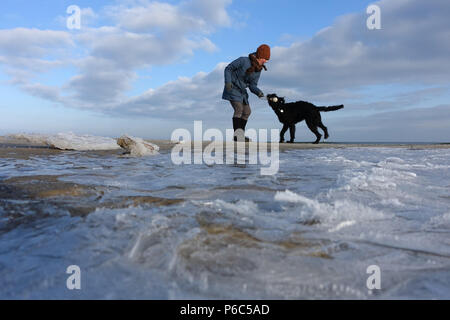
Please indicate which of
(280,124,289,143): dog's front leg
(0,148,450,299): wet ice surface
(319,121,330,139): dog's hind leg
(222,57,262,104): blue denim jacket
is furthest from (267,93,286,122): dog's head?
(0,148,450,299): wet ice surface

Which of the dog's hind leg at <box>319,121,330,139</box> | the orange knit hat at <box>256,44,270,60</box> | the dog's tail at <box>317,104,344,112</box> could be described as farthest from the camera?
the dog's hind leg at <box>319,121,330,139</box>

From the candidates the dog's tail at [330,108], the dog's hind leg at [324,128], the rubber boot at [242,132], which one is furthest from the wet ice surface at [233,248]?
the dog's hind leg at [324,128]

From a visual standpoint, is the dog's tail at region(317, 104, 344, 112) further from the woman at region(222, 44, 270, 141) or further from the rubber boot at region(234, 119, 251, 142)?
the rubber boot at region(234, 119, 251, 142)

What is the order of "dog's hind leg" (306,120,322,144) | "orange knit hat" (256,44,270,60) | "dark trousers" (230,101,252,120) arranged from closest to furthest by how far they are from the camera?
"orange knit hat" (256,44,270,60)
"dark trousers" (230,101,252,120)
"dog's hind leg" (306,120,322,144)

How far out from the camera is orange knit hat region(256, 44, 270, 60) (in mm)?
A: 6367

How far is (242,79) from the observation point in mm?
6922

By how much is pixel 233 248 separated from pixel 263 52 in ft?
20.1

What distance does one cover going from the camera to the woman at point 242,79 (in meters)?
6.59

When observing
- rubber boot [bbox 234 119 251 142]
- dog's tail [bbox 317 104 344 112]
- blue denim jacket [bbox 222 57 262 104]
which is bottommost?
rubber boot [bbox 234 119 251 142]

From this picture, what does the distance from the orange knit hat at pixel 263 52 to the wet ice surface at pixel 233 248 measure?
532 cm
